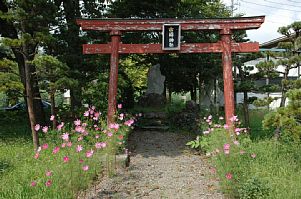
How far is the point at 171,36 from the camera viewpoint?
923 cm

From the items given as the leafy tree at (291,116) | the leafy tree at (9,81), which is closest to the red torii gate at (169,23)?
the leafy tree at (9,81)

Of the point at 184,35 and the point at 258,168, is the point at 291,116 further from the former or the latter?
the point at 184,35

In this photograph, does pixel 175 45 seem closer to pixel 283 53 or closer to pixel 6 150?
pixel 283 53

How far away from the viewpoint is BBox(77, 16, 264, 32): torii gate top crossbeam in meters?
9.19

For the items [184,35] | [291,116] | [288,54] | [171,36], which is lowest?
[291,116]

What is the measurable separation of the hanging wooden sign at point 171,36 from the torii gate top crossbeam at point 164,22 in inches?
5.7

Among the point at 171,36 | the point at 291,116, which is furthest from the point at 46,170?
the point at 171,36

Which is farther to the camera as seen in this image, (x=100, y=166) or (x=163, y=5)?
(x=163, y=5)

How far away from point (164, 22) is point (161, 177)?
14.3 feet

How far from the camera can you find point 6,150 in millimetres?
9031

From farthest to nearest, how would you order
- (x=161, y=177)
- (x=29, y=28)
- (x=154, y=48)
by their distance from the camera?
1. (x=154, y=48)
2. (x=29, y=28)
3. (x=161, y=177)

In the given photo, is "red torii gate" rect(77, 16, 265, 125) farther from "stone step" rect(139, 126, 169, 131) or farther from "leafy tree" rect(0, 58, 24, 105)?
"stone step" rect(139, 126, 169, 131)

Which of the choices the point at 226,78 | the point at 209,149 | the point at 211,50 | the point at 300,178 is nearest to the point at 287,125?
the point at 300,178

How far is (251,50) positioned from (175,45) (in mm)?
2061
